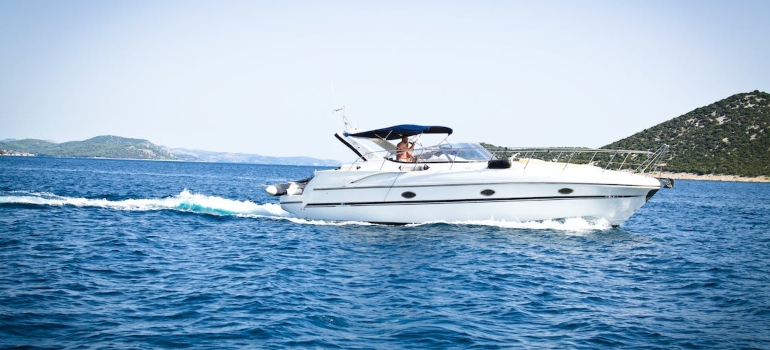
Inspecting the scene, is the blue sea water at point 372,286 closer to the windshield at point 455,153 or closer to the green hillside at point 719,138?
the windshield at point 455,153

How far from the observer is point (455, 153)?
17891mm

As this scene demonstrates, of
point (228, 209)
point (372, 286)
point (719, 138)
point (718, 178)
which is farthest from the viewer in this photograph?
point (719, 138)

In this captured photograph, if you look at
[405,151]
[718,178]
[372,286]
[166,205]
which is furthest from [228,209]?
[718,178]

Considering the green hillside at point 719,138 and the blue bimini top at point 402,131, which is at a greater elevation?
the green hillside at point 719,138

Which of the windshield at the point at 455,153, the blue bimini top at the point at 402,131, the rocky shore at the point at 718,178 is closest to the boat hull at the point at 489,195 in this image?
the windshield at the point at 455,153

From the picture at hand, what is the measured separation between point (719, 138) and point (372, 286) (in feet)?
364

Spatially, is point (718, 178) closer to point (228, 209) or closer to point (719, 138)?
point (719, 138)

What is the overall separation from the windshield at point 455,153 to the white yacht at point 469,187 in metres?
0.03

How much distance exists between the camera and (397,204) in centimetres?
1742

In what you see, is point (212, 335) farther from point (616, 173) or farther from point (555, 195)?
point (616, 173)

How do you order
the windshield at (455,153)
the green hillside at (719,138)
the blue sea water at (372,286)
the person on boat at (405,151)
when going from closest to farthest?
the blue sea water at (372,286) → the windshield at (455,153) → the person on boat at (405,151) → the green hillside at (719,138)

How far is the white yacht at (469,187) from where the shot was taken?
53.5ft

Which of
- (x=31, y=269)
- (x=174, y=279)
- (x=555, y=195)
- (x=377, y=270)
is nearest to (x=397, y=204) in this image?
(x=555, y=195)

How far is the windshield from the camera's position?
57.8 ft
